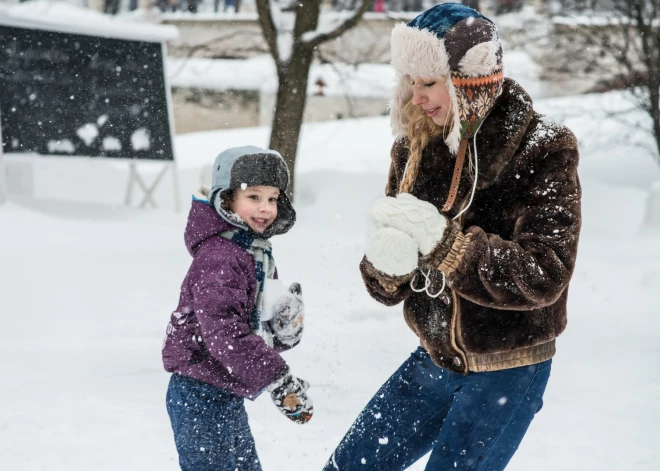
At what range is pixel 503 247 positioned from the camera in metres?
2.03

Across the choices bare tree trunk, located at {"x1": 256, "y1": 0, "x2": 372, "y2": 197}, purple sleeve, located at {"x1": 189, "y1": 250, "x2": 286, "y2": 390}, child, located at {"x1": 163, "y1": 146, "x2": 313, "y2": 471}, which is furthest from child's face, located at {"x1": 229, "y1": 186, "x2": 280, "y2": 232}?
bare tree trunk, located at {"x1": 256, "y1": 0, "x2": 372, "y2": 197}

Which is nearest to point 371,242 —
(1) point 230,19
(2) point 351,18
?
(2) point 351,18

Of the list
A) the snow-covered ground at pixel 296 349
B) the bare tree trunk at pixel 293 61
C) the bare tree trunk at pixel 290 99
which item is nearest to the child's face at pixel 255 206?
the snow-covered ground at pixel 296 349

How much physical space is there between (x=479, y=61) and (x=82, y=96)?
916cm

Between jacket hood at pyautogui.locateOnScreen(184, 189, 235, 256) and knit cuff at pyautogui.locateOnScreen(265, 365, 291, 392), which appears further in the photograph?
jacket hood at pyautogui.locateOnScreen(184, 189, 235, 256)

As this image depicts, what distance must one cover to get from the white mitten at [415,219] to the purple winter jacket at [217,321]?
62 cm

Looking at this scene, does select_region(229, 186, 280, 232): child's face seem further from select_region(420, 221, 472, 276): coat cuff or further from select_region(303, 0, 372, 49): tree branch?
select_region(303, 0, 372, 49): tree branch

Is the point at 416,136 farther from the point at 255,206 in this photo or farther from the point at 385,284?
the point at 255,206

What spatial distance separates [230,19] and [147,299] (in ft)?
54.6

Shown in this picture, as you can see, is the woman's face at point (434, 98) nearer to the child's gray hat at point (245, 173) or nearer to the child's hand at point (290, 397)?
the child's gray hat at point (245, 173)

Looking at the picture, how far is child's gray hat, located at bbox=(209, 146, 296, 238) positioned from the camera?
8.69 ft

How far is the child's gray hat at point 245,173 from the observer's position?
265 cm

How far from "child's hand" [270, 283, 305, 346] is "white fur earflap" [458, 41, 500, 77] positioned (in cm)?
97

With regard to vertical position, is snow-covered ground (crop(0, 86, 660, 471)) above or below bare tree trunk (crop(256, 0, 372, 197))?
below
